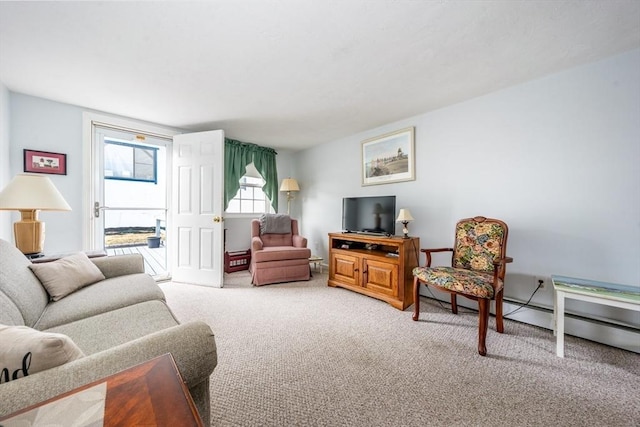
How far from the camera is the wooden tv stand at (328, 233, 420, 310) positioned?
2.56m

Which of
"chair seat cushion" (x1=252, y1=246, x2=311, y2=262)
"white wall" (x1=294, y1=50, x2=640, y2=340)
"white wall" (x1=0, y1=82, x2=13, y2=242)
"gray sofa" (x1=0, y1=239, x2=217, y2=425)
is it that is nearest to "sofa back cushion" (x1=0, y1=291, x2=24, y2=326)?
"gray sofa" (x1=0, y1=239, x2=217, y2=425)

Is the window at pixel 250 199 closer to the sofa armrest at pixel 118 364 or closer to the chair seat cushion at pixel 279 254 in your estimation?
the chair seat cushion at pixel 279 254

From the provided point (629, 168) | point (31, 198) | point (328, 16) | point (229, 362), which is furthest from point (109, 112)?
point (629, 168)

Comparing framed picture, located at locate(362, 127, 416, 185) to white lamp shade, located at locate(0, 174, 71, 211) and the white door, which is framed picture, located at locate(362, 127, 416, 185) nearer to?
the white door

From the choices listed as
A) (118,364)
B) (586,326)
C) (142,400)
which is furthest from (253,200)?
(586,326)

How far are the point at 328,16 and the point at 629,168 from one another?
2.44 m

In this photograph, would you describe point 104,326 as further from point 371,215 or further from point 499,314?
point 499,314

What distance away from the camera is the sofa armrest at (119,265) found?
6.52ft

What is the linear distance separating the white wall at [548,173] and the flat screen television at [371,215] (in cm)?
39

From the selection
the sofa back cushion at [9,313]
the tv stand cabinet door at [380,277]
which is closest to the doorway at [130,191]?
the sofa back cushion at [9,313]

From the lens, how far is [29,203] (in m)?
1.80

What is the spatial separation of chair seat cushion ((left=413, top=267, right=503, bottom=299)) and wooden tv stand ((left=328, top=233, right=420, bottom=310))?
39 centimetres

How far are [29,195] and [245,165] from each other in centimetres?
266

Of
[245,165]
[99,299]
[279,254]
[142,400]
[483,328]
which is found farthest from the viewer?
[245,165]
